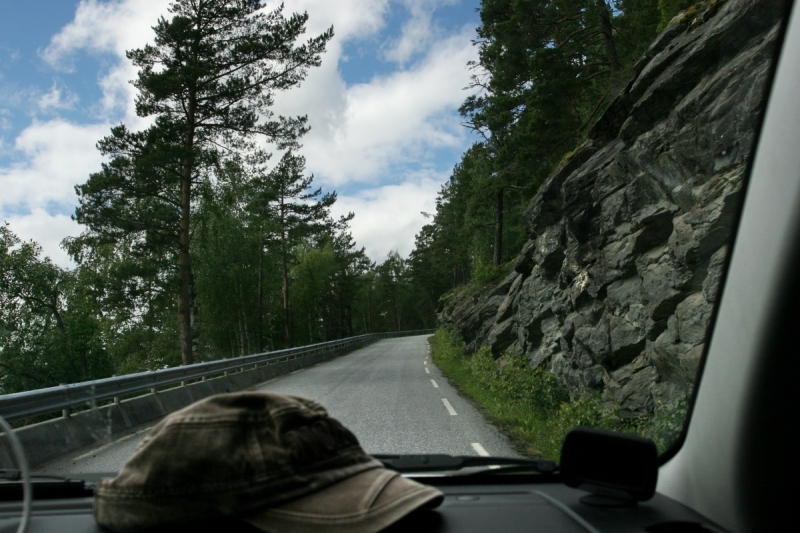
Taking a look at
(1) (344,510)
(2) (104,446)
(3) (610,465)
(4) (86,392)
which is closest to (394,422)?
(2) (104,446)

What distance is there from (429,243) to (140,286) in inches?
2216

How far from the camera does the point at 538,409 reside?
1053 cm

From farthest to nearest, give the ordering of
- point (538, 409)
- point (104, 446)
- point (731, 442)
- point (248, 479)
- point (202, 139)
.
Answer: point (202, 139), point (538, 409), point (104, 446), point (731, 442), point (248, 479)

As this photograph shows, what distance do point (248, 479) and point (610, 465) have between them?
1294mm

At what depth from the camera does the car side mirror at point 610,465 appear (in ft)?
6.86

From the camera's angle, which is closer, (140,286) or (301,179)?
(140,286)

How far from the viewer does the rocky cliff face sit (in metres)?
3.94

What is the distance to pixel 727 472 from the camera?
6.52ft

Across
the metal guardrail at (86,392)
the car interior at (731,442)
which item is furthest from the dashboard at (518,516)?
the metal guardrail at (86,392)

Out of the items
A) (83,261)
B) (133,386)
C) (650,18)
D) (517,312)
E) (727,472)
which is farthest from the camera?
(83,261)

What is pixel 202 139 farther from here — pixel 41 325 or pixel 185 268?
pixel 41 325

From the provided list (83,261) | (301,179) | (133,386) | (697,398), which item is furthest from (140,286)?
(697,398)

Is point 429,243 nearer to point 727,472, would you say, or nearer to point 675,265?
point 675,265

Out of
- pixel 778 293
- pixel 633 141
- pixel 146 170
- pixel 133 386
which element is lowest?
pixel 133 386
